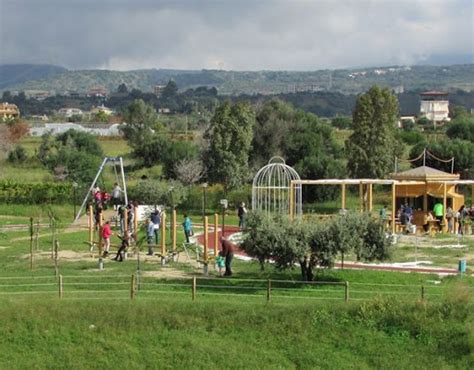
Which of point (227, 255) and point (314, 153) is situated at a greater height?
point (314, 153)

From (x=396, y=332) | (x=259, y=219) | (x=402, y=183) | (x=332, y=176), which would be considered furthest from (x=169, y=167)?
(x=396, y=332)

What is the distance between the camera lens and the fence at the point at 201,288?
2650cm

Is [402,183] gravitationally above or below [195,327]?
above

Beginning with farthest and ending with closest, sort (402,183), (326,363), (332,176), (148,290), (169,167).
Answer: (169,167) < (332,176) < (402,183) < (148,290) < (326,363)

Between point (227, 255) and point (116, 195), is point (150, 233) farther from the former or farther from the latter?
point (116, 195)

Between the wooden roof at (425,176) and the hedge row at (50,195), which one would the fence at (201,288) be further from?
the hedge row at (50,195)

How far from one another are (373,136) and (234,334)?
32326 millimetres

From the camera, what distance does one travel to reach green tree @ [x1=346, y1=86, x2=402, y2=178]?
55.5m

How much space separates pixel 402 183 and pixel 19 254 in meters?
18.6

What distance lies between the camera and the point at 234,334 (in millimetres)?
24781

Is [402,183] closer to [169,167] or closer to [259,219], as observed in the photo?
[259,219]

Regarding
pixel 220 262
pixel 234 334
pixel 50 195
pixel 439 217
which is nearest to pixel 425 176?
pixel 439 217

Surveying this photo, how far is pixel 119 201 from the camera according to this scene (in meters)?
50.2

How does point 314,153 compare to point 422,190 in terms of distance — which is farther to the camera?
point 314,153
